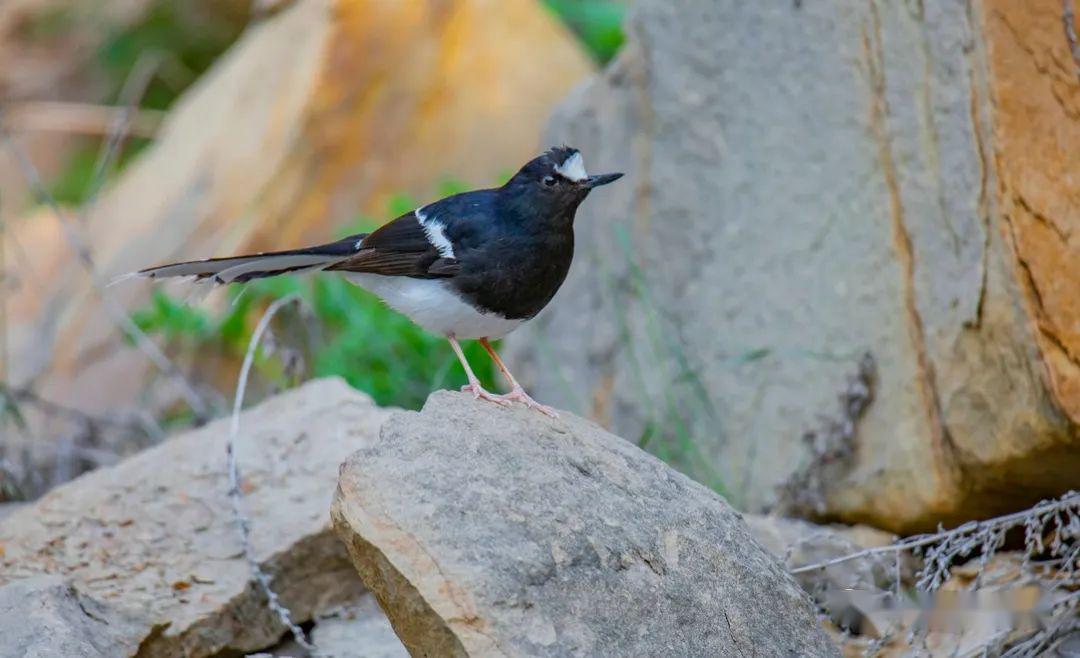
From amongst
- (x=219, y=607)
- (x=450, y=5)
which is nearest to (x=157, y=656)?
(x=219, y=607)

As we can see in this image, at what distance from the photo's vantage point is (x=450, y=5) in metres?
8.44

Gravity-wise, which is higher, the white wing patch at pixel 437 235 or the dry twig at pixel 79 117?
the white wing patch at pixel 437 235

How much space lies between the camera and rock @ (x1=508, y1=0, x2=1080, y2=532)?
3902 millimetres

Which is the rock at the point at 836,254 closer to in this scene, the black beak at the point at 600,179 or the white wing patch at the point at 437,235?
the black beak at the point at 600,179

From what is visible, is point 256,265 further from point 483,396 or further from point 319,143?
point 319,143

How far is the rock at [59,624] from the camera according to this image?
3312mm

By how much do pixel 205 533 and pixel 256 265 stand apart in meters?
0.90

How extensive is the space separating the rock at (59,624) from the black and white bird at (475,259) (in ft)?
3.46

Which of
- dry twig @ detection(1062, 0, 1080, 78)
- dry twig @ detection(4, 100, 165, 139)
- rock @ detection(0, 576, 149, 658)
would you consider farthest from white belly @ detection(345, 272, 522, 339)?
dry twig @ detection(4, 100, 165, 139)

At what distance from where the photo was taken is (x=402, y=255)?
4.11 m

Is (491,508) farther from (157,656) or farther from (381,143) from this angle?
(381,143)

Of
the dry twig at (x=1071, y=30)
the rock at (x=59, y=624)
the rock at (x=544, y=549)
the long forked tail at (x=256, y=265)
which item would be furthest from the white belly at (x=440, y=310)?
the dry twig at (x=1071, y=30)

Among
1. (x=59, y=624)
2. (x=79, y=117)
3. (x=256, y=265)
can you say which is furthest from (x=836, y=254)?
(x=79, y=117)

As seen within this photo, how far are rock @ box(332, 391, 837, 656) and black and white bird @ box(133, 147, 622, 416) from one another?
0.47 meters
